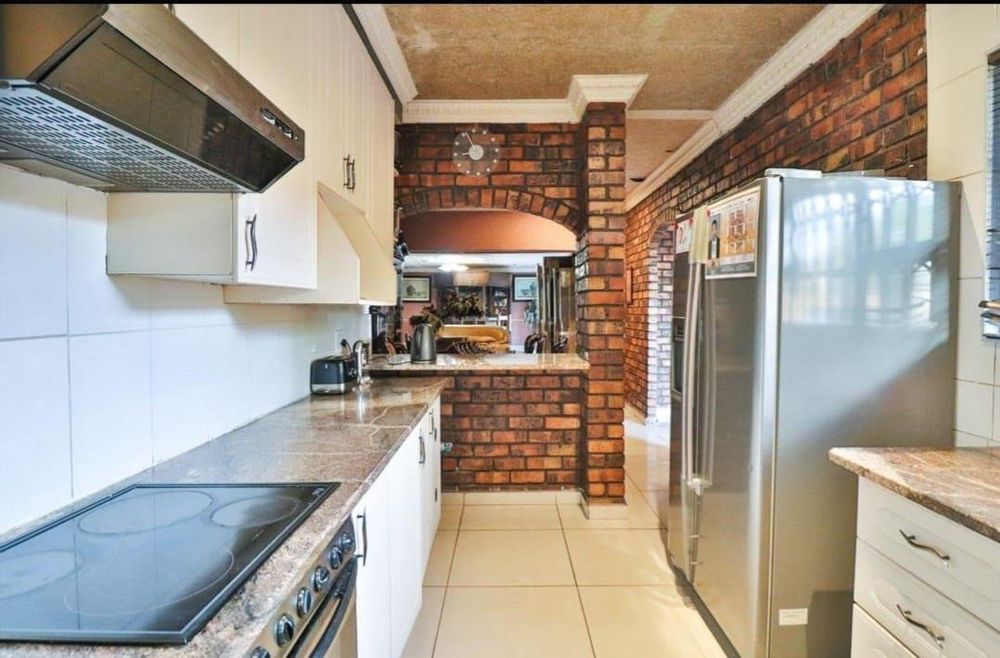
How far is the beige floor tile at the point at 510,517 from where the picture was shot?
284cm

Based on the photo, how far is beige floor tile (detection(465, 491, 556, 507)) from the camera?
10.3 ft

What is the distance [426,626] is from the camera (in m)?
1.97

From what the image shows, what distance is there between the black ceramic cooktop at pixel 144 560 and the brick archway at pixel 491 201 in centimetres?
243

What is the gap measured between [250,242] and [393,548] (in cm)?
100

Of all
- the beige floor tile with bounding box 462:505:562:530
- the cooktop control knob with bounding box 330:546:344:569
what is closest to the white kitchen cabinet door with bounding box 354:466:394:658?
the cooktop control knob with bounding box 330:546:344:569

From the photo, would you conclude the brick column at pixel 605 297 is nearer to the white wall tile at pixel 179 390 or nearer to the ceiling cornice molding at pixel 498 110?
the ceiling cornice molding at pixel 498 110

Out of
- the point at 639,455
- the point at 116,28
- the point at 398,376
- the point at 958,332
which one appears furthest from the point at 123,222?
the point at 639,455

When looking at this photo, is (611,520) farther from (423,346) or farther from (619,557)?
(423,346)

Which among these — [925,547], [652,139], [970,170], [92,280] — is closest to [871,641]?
[925,547]

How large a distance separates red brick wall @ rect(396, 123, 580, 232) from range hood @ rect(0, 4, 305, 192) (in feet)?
7.13

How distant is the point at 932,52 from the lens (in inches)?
66.4

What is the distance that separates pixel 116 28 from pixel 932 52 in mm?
2335

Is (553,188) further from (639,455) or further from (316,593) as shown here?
(316,593)

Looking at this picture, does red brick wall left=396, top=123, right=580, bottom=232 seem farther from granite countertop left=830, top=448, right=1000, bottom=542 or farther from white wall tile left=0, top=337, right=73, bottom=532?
white wall tile left=0, top=337, right=73, bottom=532
